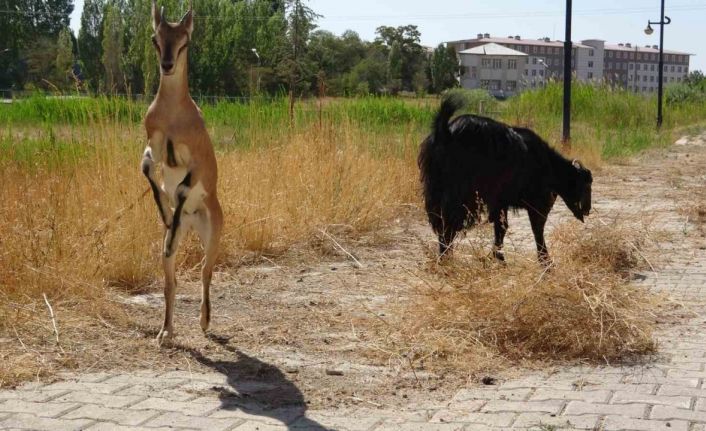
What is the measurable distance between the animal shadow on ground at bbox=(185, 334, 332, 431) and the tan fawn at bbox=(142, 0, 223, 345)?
0.52 metres

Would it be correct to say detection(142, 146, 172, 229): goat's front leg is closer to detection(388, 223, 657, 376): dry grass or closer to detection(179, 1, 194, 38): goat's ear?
detection(179, 1, 194, 38): goat's ear

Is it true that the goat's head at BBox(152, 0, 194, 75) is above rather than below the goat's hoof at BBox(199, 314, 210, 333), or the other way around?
above

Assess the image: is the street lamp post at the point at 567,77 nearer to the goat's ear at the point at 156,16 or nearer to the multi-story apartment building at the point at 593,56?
the goat's ear at the point at 156,16

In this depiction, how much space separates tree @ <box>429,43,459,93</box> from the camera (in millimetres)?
57219

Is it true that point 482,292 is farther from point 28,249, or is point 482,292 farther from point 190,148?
point 28,249

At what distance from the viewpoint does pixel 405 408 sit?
469 centimetres

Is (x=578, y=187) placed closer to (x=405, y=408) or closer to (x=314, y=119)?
(x=314, y=119)

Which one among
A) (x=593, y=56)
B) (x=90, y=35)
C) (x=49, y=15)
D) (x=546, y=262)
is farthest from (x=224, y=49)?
(x=593, y=56)

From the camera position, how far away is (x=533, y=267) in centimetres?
625

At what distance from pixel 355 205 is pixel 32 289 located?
4.43m

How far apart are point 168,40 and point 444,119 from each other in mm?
3258

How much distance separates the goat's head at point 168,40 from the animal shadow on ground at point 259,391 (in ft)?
5.92

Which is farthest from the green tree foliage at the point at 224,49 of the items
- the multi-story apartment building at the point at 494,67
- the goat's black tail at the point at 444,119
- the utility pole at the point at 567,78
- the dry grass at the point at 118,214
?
the multi-story apartment building at the point at 494,67

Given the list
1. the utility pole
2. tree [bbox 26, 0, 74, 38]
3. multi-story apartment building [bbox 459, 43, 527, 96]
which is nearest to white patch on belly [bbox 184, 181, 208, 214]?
the utility pole
